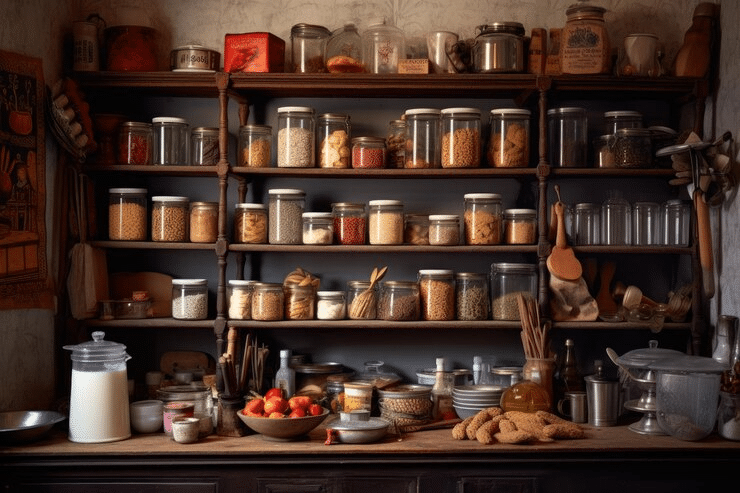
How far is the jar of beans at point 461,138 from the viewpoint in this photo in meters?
3.67

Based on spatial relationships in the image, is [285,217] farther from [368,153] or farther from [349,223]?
[368,153]

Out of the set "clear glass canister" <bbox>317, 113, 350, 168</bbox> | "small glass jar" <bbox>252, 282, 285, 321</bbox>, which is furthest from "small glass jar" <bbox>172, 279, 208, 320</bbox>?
"clear glass canister" <bbox>317, 113, 350, 168</bbox>

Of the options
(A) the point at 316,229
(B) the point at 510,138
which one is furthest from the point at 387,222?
(B) the point at 510,138

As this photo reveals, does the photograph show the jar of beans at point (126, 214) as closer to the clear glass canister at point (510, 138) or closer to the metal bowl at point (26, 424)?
the metal bowl at point (26, 424)

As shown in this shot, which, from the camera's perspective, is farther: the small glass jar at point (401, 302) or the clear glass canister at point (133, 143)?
the clear glass canister at point (133, 143)

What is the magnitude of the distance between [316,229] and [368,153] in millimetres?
410

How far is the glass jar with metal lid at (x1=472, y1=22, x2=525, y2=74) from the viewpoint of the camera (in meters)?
3.66

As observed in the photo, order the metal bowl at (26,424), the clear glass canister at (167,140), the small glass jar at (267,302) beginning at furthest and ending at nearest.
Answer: the clear glass canister at (167,140)
the small glass jar at (267,302)
the metal bowl at (26,424)

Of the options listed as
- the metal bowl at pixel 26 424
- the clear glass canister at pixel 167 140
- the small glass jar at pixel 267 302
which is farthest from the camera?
the clear glass canister at pixel 167 140

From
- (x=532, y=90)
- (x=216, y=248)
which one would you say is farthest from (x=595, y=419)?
(x=216, y=248)

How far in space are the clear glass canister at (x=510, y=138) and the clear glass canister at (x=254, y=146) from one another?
3.36 feet

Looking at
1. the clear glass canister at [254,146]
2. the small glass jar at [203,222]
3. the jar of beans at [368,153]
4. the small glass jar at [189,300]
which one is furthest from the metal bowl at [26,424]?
the jar of beans at [368,153]

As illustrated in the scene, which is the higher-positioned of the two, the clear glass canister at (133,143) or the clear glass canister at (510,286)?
the clear glass canister at (133,143)

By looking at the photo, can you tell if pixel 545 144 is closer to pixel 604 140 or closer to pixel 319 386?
pixel 604 140
